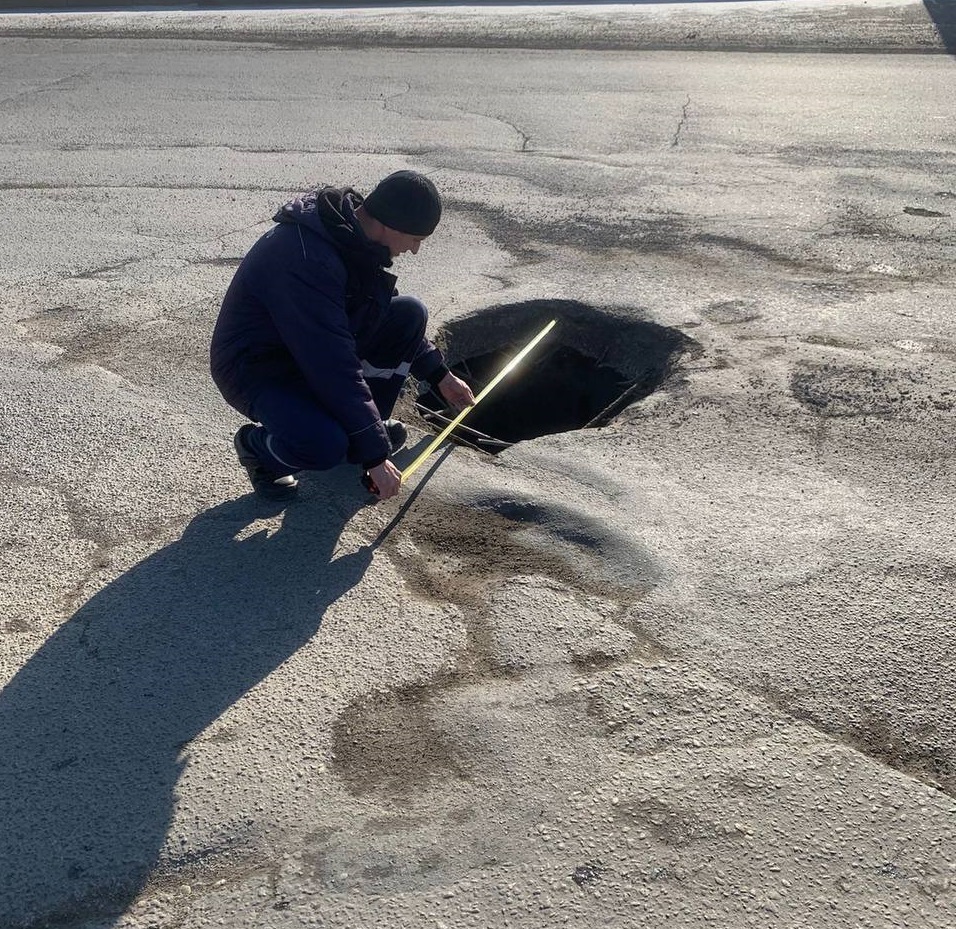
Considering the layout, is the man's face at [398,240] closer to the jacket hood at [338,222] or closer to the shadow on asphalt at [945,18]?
the jacket hood at [338,222]

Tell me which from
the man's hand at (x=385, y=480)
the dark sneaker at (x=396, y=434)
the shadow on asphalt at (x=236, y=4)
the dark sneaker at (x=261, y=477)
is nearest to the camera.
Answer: the man's hand at (x=385, y=480)

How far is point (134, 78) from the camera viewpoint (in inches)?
466

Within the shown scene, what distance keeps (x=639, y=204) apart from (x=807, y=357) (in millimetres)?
2656

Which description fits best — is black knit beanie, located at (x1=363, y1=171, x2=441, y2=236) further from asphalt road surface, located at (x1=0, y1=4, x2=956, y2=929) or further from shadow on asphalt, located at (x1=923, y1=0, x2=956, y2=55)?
shadow on asphalt, located at (x1=923, y1=0, x2=956, y2=55)

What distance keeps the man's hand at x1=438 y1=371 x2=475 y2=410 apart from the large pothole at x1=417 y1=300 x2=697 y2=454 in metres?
0.76

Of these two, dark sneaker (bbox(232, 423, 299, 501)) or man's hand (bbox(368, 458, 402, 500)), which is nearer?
man's hand (bbox(368, 458, 402, 500))

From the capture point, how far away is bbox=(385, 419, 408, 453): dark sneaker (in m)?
4.58

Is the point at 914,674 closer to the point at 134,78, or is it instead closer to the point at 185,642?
the point at 185,642

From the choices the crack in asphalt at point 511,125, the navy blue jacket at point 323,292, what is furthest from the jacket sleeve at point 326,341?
the crack in asphalt at point 511,125

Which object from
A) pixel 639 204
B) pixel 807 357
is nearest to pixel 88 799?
pixel 807 357

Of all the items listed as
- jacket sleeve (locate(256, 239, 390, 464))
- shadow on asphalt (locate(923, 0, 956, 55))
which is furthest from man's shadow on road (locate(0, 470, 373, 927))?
shadow on asphalt (locate(923, 0, 956, 55))

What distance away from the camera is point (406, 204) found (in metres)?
3.75

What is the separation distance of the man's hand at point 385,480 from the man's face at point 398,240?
797 mm

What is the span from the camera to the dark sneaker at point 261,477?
165 inches
